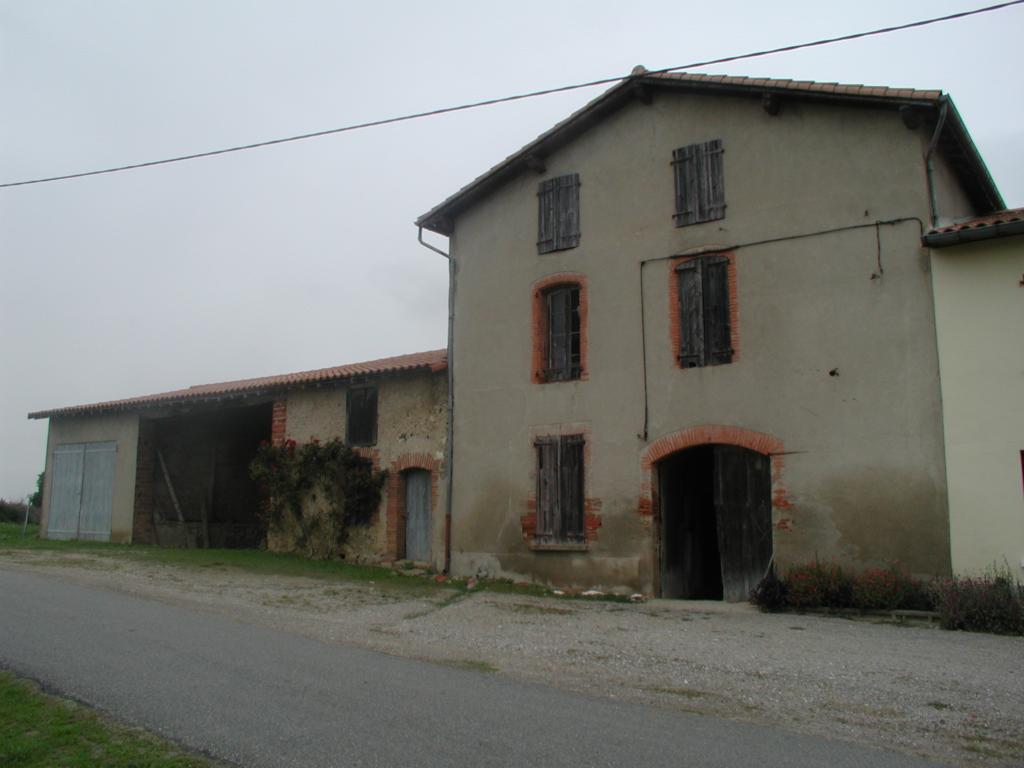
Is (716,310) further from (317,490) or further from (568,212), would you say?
(317,490)

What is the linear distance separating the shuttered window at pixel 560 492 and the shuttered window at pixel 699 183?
3853 millimetres

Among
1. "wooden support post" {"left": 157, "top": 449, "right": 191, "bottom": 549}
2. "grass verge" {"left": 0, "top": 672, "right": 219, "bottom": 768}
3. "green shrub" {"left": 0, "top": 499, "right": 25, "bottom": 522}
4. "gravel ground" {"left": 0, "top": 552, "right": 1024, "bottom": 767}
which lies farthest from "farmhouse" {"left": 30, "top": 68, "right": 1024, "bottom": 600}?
"green shrub" {"left": 0, "top": 499, "right": 25, "bottom": 522}

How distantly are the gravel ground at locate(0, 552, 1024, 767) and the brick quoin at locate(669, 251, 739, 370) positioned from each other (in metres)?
3.69

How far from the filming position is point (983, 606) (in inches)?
375

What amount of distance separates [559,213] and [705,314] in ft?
10.8

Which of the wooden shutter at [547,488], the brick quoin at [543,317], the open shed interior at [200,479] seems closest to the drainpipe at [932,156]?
the brick quoin at [543,317]

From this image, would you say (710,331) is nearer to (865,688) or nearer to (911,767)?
(865,688)

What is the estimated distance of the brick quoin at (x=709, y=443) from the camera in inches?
463

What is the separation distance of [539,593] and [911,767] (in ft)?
28.8

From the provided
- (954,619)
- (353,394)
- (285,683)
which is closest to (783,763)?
(285,683)

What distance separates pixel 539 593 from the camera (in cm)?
1335

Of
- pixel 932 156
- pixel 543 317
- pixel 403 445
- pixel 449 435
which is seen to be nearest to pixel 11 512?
pixel 403 445

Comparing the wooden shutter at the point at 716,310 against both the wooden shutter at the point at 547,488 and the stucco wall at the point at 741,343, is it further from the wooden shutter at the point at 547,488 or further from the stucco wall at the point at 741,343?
the wooden shutter at the point at 547,488

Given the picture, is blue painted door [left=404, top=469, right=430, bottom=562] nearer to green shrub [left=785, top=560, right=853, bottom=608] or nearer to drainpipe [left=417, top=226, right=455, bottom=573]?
drainpipe [left=417, top=226, right=455, bottom=573]
